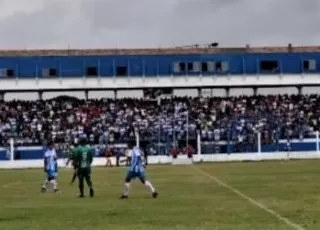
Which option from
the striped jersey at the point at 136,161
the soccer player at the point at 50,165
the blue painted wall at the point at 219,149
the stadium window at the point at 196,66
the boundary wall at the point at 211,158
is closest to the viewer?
the striped jersey at the point at 136,161

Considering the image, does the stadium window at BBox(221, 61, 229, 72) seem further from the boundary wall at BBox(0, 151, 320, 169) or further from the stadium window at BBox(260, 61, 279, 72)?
the boundary wall at BBox(0, 151, 320, 169)

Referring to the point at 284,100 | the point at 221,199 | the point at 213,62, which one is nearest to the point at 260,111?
the point at 284,100

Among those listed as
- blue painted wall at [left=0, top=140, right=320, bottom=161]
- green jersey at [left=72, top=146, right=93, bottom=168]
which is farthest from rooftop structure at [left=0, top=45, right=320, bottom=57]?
green jersey at [left=72, top=146, right=93, bottom=168]

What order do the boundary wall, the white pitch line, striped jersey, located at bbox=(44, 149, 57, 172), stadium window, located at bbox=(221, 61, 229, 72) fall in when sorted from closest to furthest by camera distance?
the white pitch line < striped jersey, located at bbox=(44, 149, 57, 172) < the boundary wall < stadium window, located at bbox=(221, 61, 229, 72)

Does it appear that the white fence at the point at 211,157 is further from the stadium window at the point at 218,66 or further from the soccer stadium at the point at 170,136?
the stadium window at the point at 218,66

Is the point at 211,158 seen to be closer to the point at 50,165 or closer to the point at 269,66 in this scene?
the point at 269,66

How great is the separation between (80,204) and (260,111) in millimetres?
54365

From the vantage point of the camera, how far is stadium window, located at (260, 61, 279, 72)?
97.6 meters

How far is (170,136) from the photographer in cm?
7450

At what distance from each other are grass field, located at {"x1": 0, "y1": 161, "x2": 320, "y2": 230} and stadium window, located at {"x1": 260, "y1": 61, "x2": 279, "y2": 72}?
56809 millimetres

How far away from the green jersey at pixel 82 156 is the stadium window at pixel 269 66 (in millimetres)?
66066

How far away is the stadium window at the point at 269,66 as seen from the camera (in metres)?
97.6

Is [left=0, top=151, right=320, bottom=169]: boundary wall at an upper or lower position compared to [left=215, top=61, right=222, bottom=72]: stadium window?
lower

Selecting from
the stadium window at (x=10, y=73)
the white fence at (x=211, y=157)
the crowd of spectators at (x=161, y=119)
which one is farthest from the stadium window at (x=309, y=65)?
the stadium window at (x=10, y=73)
